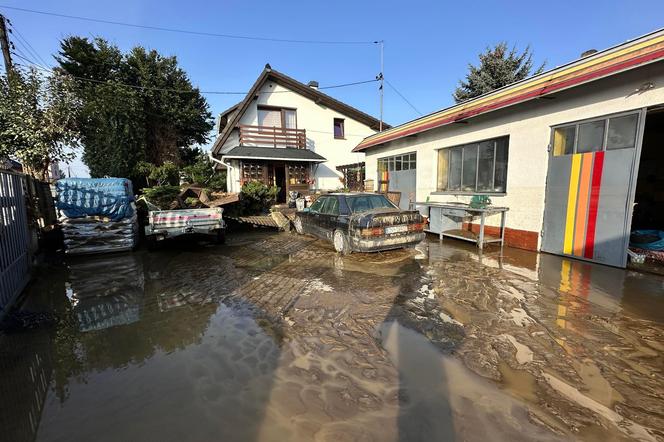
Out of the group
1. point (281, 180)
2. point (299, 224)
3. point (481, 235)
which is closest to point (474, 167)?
point (481, 235)

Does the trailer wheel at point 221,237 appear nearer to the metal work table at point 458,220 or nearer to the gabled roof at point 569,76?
the metal work table at point 458,220

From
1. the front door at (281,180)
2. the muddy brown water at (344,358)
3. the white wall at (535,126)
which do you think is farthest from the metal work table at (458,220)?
the front door at (281,180)

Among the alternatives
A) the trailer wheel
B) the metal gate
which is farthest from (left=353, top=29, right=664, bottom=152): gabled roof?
the metal gate

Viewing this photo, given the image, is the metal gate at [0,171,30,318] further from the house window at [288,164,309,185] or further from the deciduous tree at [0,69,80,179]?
the house window at [288,164,309,185]

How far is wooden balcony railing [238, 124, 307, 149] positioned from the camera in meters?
17.9

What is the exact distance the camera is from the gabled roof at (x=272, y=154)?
16.6 metres

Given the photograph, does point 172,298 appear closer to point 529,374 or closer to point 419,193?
point 529,374

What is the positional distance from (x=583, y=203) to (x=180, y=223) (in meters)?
10.0

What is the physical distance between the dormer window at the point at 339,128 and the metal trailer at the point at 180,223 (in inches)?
539

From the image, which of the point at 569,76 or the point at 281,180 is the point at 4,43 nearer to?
the point at 281,180

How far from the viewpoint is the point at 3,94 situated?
411 inches

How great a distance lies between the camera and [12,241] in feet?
17.5

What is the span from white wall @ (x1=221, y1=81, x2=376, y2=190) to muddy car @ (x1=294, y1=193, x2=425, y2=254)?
477 inches

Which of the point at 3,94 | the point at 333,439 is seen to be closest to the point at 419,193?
the point at 333,439
